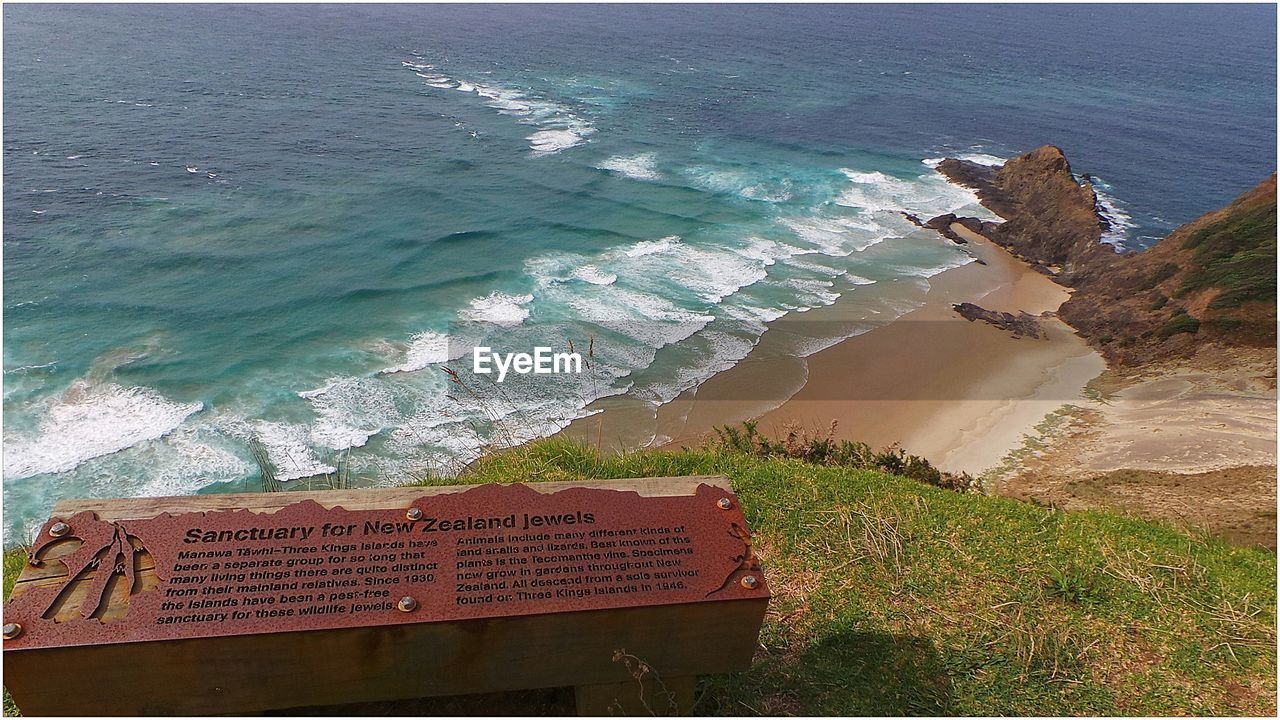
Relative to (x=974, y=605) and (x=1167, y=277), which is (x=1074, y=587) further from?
(x=1167, y=277)

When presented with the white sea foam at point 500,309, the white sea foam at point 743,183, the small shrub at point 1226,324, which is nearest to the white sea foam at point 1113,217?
the small shrub at point 1226,324

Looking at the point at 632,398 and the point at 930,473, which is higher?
the point at 930,473

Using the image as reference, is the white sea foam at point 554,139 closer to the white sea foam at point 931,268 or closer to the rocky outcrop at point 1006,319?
the white sea foam at point 931,268

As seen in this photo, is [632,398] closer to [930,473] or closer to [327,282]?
[930,473]

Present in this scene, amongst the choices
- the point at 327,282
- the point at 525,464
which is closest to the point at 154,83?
the point at 327,282

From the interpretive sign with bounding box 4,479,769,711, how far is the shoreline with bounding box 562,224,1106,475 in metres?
7.31

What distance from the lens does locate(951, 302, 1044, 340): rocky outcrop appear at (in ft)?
59.2

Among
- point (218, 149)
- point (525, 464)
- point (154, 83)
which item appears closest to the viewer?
point (525, 464)

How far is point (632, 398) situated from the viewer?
14172 mm

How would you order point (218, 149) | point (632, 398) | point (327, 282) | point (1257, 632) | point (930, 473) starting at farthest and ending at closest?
1. point (218, 149)
2. point (327, 282)
3. point (632, 398)
4. point (930, 473)
5. point (1257, 632)

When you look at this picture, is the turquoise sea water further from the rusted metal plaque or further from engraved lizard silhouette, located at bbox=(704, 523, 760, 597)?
engraved lizard silhouette, located at bbox=(704, 523, 760, 597)

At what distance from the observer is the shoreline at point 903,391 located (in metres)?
13.1

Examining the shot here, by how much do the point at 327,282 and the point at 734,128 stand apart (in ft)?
69.2

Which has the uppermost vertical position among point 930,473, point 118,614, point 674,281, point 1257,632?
point 118,614
